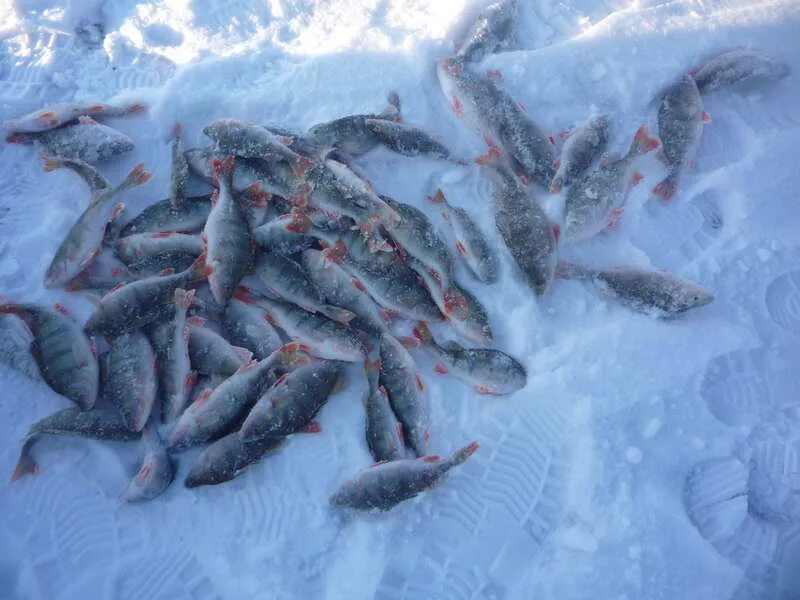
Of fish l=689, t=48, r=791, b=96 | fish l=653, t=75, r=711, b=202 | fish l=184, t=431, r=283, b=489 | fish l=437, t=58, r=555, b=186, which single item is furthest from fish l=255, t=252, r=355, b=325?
fish l=689, t=48, r=791, b=96

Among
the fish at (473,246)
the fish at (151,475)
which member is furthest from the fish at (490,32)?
the fish at (151,475)

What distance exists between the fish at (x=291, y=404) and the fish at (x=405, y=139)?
5.78 feet

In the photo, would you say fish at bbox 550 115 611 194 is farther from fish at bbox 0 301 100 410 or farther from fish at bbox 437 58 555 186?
fish at bbox 0 301 100 410

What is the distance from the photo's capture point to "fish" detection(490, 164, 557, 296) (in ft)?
11.8

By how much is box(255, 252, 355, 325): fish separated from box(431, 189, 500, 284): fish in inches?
36.4

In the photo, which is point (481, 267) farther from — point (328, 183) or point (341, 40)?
point (341, 40)

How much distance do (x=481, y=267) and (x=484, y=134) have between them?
1.13m

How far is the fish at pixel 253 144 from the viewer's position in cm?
375

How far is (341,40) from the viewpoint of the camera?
14.8 ft

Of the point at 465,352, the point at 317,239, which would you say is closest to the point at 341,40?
the point at 317,239

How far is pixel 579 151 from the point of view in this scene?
3.92m

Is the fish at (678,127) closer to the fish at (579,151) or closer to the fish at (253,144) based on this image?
the fish at (579,151)

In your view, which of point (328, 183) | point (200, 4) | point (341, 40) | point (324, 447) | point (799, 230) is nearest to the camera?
→ point (324, 447)

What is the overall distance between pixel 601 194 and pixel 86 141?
391 cm
